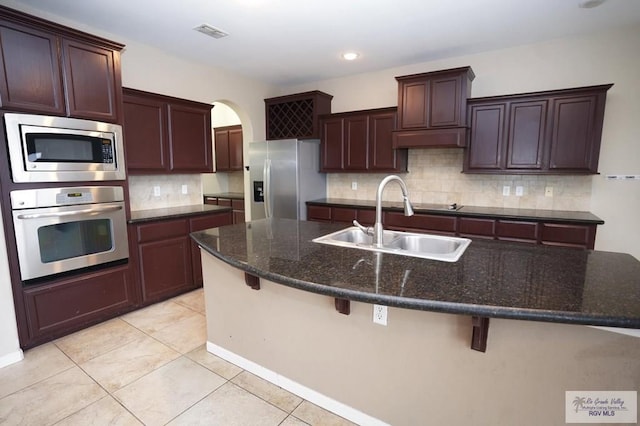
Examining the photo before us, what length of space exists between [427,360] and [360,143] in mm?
3215

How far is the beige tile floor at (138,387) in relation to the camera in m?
1.71

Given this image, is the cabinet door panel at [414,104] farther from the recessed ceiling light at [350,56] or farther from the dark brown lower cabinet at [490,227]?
the dark brown lower cabinet at [490,227]

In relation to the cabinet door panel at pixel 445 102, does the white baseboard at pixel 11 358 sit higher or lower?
lower

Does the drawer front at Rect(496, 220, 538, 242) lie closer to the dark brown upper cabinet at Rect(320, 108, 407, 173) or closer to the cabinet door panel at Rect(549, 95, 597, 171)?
the cabinet door panel at Rect(549, 95, 597, 171)

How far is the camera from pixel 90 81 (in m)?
2.52

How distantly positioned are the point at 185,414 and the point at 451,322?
1533mm

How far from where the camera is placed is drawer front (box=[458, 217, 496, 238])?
3172mm

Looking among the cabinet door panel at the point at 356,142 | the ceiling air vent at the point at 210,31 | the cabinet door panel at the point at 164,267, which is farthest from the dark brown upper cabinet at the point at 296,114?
the cabinet door panel at the point at 164,267

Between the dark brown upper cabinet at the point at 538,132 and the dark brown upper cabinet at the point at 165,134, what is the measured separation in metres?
3.08

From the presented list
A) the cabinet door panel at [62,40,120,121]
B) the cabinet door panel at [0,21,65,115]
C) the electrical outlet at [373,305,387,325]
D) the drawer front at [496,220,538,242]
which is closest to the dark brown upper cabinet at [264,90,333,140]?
the cabinet door panel at [62,40,120,121]

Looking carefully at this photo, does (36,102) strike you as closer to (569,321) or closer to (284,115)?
(284,115)

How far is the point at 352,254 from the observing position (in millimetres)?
1624

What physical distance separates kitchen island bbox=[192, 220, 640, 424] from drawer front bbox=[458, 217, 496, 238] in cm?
152

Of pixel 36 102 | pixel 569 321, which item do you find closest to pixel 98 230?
pixel 36 102
